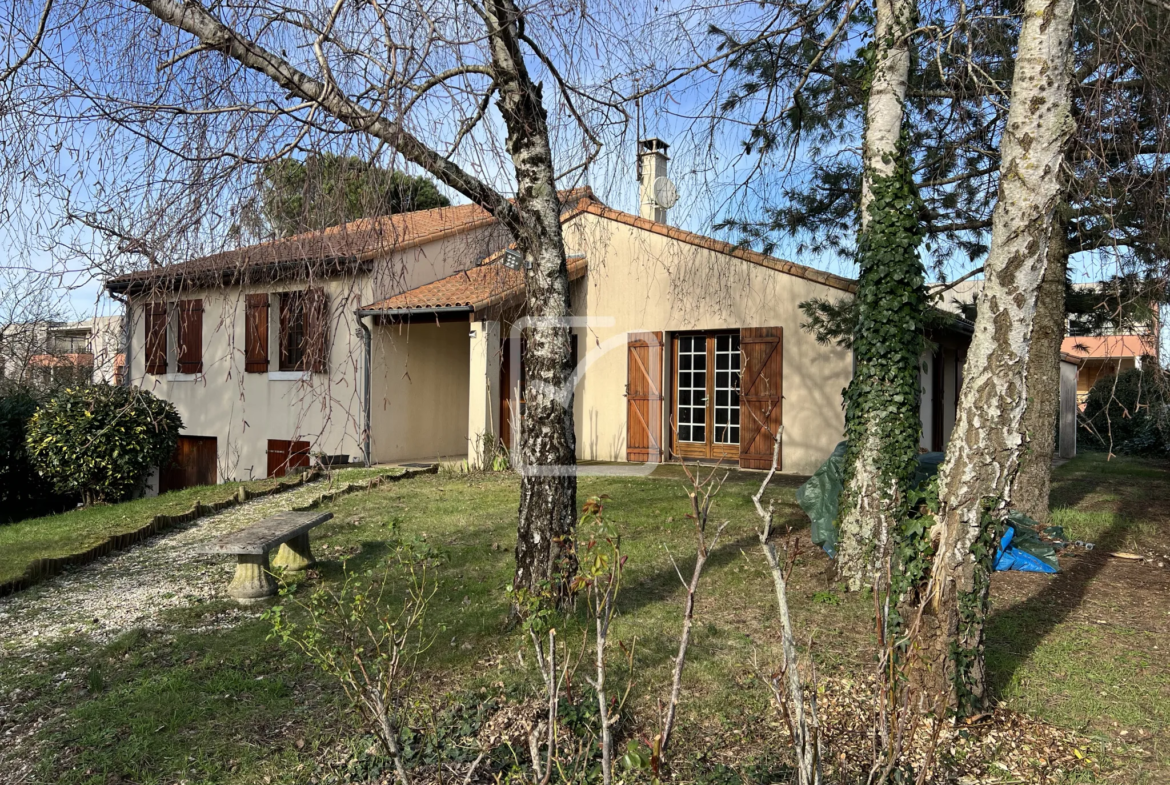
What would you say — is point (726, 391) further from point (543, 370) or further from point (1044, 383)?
→ point (543, 370)

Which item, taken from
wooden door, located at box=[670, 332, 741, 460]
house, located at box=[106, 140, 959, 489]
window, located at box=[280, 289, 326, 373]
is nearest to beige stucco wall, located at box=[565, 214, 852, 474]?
house, located at box=[106, 140, 959, 489]

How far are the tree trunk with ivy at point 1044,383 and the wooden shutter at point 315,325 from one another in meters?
6.62

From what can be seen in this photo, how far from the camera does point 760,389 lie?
10492 mm

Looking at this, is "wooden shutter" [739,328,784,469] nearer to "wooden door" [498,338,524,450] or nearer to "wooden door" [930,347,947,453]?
"wooden door" [498,338,524,450]

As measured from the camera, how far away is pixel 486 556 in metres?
5.92

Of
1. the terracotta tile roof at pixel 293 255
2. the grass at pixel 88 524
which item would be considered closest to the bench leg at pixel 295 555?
the grass at pixel 88 524

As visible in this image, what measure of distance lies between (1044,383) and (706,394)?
495 centimetres

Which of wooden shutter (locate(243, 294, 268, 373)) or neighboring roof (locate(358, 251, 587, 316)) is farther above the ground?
neighboring roof (locate(358, 251, 587, 316))

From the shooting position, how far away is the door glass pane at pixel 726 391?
10977 mm

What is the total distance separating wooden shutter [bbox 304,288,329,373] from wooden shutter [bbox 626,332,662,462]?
861 cm

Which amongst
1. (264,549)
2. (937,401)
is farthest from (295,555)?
(937,401)

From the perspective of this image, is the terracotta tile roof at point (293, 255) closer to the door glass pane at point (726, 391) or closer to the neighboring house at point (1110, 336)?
the neighboring house at point (1110, 336)

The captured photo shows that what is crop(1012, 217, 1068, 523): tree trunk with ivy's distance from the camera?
6.94 meters

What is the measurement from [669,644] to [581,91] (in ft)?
10.4
